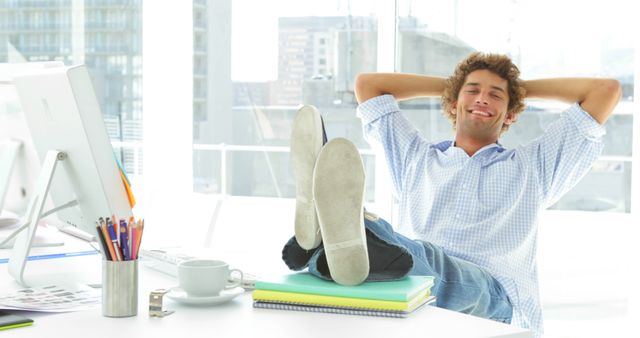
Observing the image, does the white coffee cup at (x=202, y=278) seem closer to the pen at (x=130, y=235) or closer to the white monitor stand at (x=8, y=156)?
the pen at (x=130, y=235)

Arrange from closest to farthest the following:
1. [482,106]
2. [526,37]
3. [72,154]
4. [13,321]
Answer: [13,321]
[72,154]
[482,106]
[526,37]

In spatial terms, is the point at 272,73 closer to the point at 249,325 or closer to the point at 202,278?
the point at 202,278

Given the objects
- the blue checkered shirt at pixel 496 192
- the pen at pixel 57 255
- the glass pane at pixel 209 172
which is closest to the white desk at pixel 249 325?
the pen at pixel 57 255

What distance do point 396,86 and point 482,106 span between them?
379mm

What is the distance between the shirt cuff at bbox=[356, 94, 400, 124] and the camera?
2.68 metres

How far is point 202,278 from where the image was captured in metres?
1.31

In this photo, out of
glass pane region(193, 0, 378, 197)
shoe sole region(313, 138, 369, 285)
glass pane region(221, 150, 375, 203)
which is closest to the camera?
shoe sole region(313, 138, 369, 285)

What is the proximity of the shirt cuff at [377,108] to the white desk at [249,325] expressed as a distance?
1.43m

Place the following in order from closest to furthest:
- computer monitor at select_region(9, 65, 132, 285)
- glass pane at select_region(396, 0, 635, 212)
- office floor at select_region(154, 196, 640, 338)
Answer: computer monitor at select_region(9, 65, 132, 285)
office floor at select_region(154, 196, 640, 338)
glass pane at select_region(396, 0, 635, 212)

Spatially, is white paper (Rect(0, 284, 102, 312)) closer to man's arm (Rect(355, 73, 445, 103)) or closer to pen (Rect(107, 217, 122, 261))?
pen (Rect(107, 217, 122, 261))

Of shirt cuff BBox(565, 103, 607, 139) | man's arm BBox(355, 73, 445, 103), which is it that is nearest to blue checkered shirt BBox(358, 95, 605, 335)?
shirt cuff BBox(565, 103, 607, 139)

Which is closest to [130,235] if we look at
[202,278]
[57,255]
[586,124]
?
[202,278]

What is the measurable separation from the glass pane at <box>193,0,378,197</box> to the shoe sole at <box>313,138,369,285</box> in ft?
11.4

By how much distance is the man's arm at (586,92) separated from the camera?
250cm
